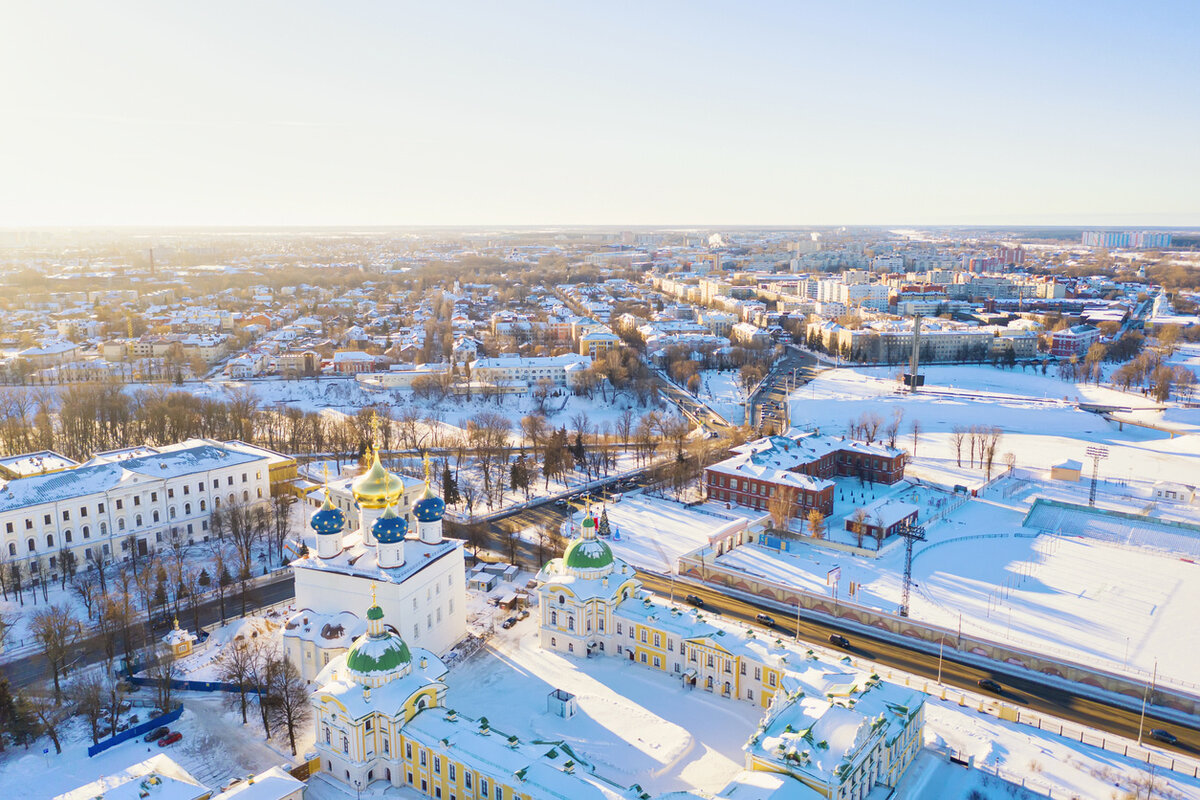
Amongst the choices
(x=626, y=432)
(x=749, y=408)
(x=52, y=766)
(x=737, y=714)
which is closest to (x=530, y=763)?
(x=737, y=714)

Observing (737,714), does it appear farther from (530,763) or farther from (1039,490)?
(1039,490)

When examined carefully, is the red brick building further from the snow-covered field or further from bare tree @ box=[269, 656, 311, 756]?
bare tree @ box=[269, 656, 311, 756]

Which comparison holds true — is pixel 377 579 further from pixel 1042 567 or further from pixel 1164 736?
pixel 1042 567

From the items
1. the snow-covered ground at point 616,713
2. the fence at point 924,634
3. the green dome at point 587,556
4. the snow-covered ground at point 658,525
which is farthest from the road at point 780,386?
the snow-covered ground at point 616,713

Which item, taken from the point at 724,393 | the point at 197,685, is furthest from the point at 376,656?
the point at 724,393

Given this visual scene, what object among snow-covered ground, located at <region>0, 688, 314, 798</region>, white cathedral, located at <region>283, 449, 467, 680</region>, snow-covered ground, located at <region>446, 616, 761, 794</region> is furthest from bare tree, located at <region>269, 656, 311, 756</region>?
snow-covered ground, located at <region>446, 616, 761, 794</region>

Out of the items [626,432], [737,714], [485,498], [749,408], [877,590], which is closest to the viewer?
[737,714]

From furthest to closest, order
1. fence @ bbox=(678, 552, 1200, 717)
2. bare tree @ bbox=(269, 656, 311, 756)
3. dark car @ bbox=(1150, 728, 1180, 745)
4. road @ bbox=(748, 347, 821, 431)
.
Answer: road @ bbox=(748, 347, 821, 431)
fence @ bbox=(678, 552, 1200, 717)
bare tree @ bbox=(269, 656, 311, 756)
dark car @ bbox=(1150, 728, 1180, 745)
